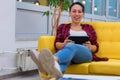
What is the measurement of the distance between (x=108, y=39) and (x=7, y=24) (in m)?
1.57

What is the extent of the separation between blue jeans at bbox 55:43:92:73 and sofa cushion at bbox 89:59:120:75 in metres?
0.11

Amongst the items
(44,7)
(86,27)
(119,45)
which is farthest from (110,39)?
(44,7)

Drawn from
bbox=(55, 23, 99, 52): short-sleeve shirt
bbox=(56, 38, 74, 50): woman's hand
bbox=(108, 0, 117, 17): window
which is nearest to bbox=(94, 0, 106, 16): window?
bbox=(108, 0, 117, 17): window

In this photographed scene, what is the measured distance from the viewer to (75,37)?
292 centimetres

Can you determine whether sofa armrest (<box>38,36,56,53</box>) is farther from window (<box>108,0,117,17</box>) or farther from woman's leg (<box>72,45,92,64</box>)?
window (<box>108,0,117,17</box>)

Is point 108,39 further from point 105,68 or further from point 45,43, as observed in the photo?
point 45,43

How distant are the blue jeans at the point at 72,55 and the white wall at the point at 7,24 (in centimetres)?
159

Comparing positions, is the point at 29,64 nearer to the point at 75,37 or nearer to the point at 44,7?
the point at 44,7

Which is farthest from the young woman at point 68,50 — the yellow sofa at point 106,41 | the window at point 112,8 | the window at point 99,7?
the window at point 112,8

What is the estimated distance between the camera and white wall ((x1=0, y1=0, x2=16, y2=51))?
156 inches

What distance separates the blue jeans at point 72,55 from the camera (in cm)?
246

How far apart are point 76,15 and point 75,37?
10.4 inches

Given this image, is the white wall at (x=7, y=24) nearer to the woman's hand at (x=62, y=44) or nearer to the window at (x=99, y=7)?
the woman's hand at (x=62, y=44)

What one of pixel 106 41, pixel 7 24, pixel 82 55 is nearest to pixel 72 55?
pixel 82 55
